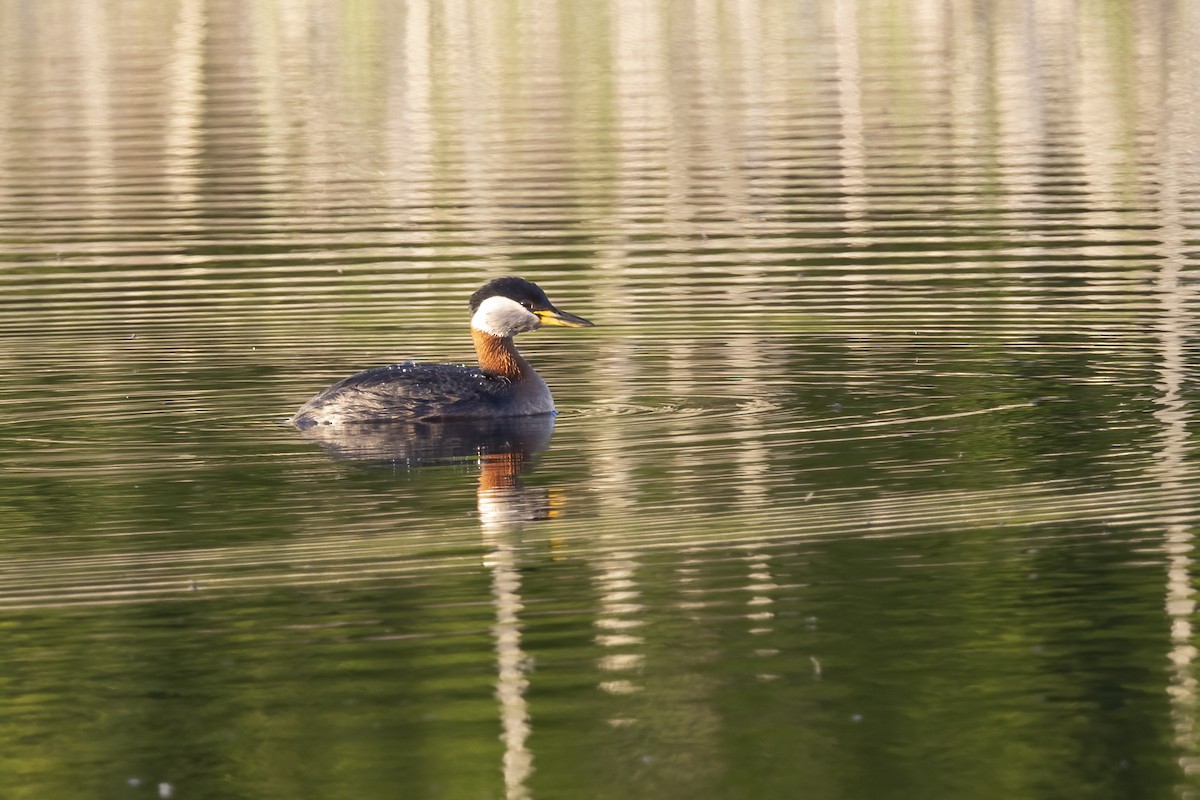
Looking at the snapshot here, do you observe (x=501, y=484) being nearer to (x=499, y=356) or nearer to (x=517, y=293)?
(x=499, y=356)

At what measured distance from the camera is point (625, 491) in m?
14.7

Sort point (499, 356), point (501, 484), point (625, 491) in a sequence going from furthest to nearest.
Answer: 1. point (499, 356)
2. point (501, 484)
3. point (625, 491)

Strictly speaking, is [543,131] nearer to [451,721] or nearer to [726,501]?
[726,501]

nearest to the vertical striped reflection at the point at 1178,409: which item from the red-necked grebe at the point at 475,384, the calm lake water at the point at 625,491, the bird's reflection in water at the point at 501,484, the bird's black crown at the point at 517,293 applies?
the calm lake water at the point at 625,491

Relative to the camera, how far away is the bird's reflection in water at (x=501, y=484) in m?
10.3

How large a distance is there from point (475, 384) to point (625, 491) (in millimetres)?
3401

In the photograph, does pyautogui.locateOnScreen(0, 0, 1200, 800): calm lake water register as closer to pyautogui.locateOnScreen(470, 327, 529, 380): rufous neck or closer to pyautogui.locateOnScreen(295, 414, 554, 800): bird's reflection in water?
pyautogui.locateOnScreen(295, 414, 554, 800): bird's reflection in water

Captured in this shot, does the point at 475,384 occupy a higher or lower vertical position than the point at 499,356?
lower

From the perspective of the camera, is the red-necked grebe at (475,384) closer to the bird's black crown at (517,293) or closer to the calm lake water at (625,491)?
the bird's black crown at (517,293)

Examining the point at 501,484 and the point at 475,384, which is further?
the point at 475,384

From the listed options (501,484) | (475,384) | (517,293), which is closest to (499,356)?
(475,384)

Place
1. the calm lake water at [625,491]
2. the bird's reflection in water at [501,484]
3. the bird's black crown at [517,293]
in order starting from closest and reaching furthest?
the calm lake water at [625,491], the bird's reflection in water at [501,484], the bird's black crown at [517,293]

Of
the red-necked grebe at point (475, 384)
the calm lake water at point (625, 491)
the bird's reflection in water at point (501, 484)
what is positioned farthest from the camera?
the red-necked grebe at point (475, 384)

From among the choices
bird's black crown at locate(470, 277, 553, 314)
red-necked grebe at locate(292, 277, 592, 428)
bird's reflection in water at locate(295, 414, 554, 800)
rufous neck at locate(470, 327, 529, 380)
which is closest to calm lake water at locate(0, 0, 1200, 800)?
bird's reflection in water at locate(295, 414, 554, 800)
